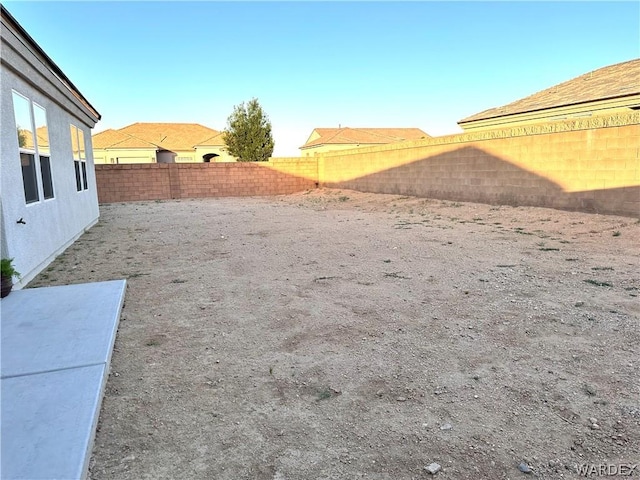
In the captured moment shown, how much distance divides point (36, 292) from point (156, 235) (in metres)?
5.13

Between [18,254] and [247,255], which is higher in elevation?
[18,254]

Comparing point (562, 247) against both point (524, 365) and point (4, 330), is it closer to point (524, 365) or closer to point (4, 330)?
point (524, 365)

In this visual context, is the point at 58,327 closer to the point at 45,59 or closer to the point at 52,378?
the point at 52,378

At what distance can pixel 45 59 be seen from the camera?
6.50 m

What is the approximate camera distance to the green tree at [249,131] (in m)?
34.5

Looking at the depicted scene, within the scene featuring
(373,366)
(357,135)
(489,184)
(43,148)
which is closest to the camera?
(373,366)

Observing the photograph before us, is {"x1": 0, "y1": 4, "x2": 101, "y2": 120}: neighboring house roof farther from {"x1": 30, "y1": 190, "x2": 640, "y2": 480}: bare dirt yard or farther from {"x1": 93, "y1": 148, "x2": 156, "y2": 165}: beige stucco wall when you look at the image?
{"x1": 93, "y1": 148, "x2": 156, "y2": 165}: beige stucco wall

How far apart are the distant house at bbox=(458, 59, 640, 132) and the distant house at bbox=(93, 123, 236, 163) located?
24.4 metres

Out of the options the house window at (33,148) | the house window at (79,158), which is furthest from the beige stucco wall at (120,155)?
the house window at (33,148)

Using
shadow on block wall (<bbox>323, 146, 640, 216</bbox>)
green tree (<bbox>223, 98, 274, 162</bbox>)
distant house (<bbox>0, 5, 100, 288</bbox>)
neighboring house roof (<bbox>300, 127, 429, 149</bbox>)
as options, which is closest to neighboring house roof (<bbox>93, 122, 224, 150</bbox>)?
green tree (<bbox>223, 98, 274, 162</bbox>)

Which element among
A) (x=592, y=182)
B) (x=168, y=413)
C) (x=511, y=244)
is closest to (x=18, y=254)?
(x=168, y=413)

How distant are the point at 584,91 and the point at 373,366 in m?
17.3

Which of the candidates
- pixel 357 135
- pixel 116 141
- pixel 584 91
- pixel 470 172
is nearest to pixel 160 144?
pixel 116 141

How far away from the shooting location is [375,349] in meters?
3.36
